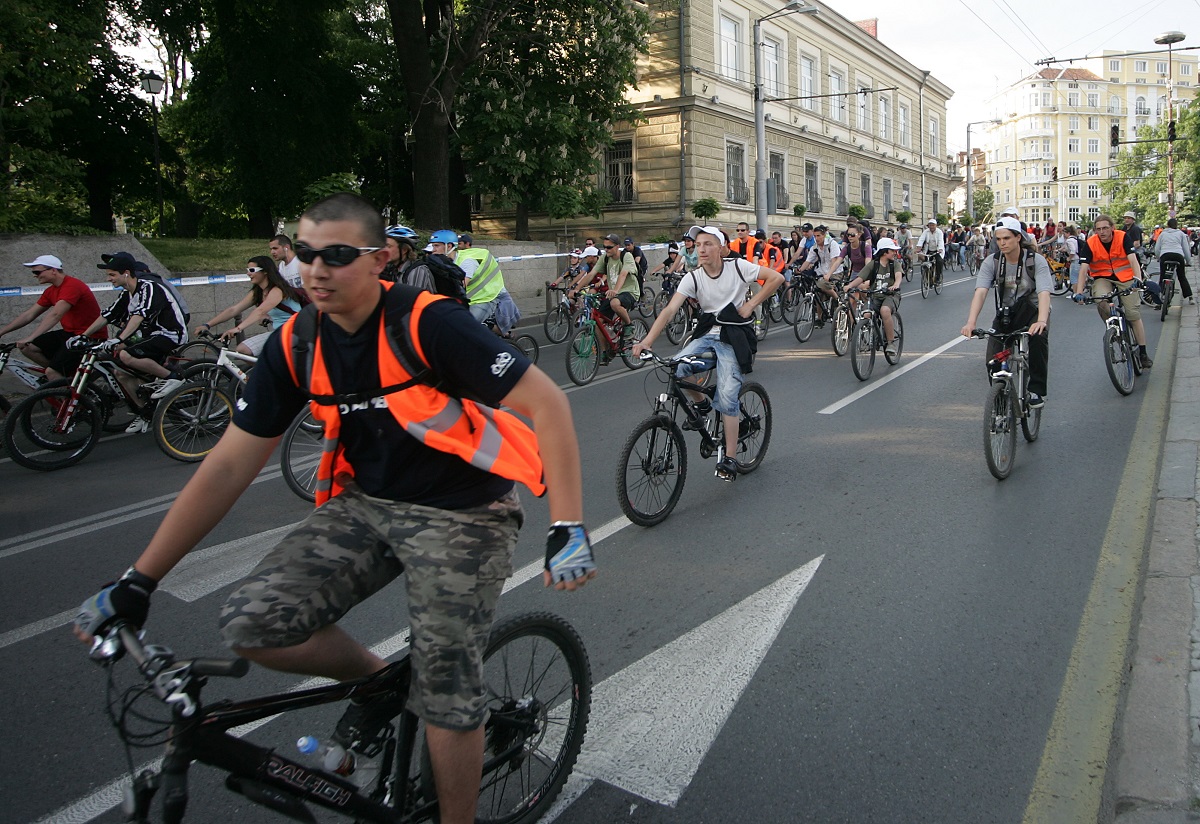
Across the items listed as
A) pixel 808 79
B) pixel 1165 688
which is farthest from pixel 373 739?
pixel 808 79

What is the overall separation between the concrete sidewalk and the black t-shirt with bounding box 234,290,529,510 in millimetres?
2161

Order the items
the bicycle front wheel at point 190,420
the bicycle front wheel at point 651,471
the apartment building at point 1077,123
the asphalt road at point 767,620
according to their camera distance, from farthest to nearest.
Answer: the apartment building at point 1077,123, the bicycle front wheel at point 190,420, the bicycle front wheel at point 651,471, the asphalt road at point 767,620

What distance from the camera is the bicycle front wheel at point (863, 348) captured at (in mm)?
11078

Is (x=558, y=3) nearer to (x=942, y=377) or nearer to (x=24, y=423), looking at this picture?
(x=942, y=377)

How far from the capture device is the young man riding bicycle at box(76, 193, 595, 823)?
87.5 inches

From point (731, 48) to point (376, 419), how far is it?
1445 inches

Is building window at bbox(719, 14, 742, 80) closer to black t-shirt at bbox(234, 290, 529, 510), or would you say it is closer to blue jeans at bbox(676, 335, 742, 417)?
blue jeans at bbox(676, 335, 742, 417)

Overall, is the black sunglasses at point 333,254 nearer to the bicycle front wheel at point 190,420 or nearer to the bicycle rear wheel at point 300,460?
the bicycle rear wheel at point 300,460

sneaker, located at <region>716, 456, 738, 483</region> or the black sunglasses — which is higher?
the black sunglasses

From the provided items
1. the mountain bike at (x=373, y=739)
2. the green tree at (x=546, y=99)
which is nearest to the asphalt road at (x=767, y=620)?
the mountain bike at (x=373, y=739)

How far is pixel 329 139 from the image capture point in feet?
84.2

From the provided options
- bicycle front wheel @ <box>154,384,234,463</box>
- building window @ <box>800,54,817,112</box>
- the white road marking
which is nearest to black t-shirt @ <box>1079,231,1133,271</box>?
the white road marking

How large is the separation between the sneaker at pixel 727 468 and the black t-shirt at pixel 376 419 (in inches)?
173

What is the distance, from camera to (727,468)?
6672mm
